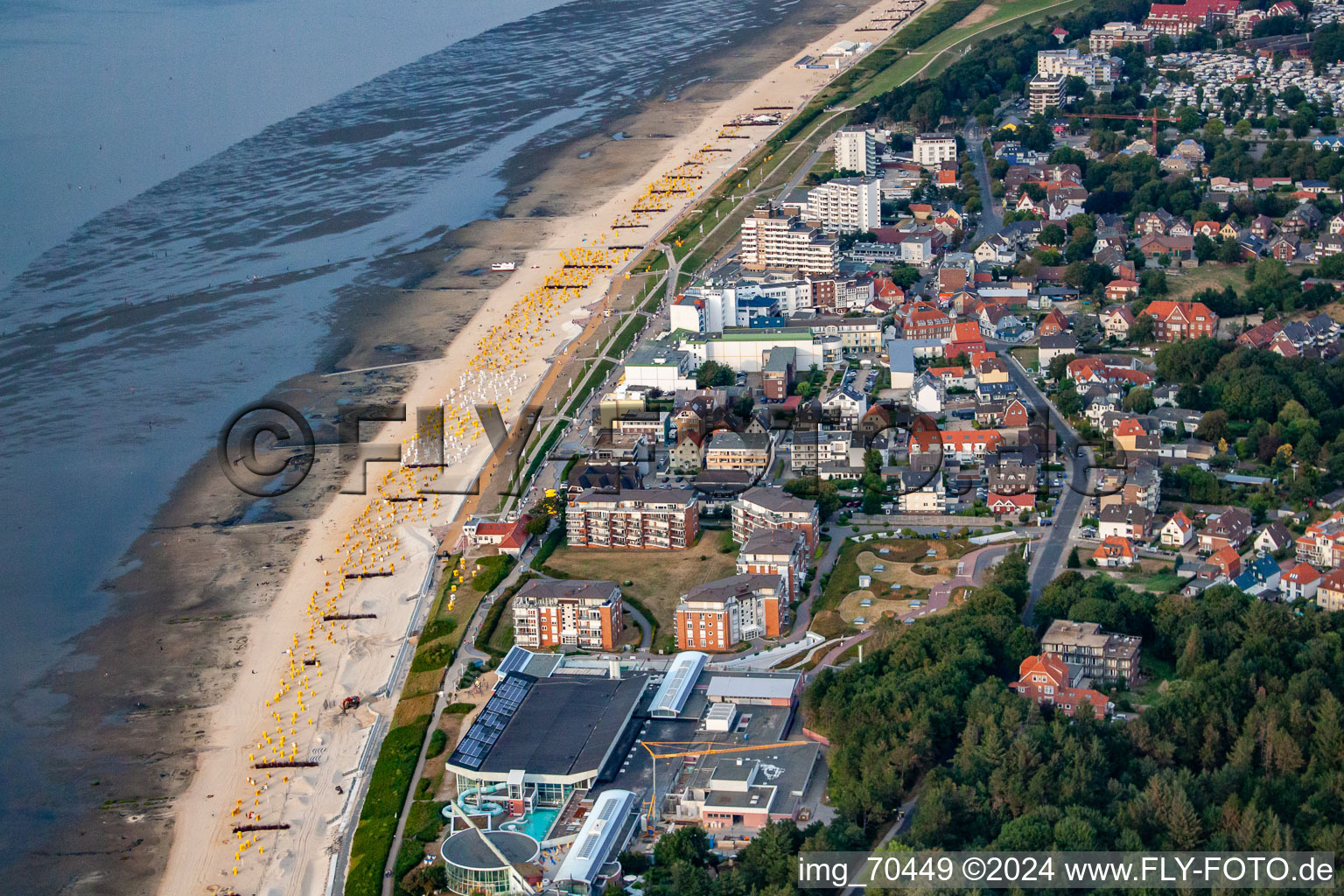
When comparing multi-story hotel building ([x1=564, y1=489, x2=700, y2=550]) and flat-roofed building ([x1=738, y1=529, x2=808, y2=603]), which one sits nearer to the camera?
flat-roofed building ([x1=738, y1=529, x2=808, y2=603])

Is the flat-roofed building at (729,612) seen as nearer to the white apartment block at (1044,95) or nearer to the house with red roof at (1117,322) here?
the house with red roof at (1117,322)

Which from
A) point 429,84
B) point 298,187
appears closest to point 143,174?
point 298,187

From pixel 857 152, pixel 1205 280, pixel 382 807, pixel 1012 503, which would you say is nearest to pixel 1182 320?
pixel 1205 280

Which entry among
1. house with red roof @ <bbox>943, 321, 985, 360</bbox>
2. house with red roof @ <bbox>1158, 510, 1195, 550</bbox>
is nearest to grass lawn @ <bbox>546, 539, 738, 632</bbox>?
house with red roof @ <bbox>1158, 510, 1195, 550</bbox>

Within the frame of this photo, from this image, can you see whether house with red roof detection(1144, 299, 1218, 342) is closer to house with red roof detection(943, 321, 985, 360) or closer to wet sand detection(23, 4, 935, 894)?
house with red roof detection(943, 321, 985, 360)

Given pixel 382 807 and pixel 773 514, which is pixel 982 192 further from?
pixel 382 807

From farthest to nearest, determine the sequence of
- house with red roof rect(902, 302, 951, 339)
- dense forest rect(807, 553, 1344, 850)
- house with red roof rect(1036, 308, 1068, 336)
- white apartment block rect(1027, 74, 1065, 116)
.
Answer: white apartment block rect(1027, 74, 1065, 116) → house with red roof rect(902, 302, 951, 339) → house with red roof rect(1036, 308, 1068, 336) → dense forest rect(807, 553, 1344, 850)
